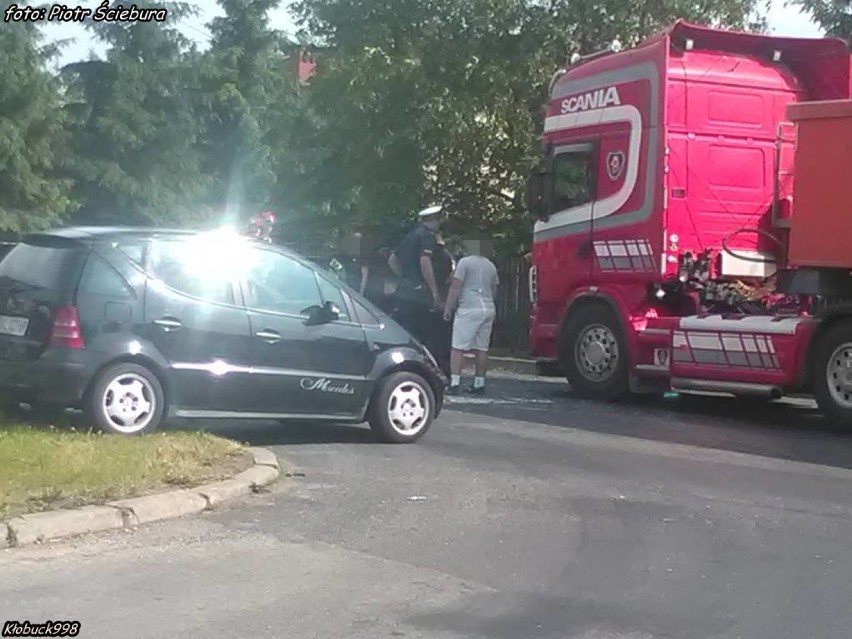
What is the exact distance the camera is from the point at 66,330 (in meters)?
9.24

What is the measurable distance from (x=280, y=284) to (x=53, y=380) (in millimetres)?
1966

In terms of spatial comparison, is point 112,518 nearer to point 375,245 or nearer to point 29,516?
point 29,516

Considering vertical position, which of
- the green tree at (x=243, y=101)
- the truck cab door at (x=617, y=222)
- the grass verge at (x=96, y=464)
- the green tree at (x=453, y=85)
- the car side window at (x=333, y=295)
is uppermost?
the green tree at (x=243, y=101)

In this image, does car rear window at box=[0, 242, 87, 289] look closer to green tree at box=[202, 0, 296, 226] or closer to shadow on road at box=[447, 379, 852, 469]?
shadow on road at box=[447, 379, 852, 469]

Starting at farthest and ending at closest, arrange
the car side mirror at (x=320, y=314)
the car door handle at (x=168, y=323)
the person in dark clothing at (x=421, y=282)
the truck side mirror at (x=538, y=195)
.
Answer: the truck side mirror at (x=538, y=195) → the person in dark clothing at (x=421, y=282) → the car side mirror at (x=320, y=314) → the car door handle at (x=168, y=323)

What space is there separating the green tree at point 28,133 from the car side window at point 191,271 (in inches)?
877

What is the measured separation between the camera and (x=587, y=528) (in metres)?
7.64

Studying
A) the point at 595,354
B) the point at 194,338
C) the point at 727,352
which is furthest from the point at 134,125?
the point at 194,338

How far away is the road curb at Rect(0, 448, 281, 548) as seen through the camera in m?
6.79

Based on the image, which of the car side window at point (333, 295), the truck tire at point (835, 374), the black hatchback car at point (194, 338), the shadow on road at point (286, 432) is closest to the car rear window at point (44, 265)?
the black hatchback car at point (194, 338)

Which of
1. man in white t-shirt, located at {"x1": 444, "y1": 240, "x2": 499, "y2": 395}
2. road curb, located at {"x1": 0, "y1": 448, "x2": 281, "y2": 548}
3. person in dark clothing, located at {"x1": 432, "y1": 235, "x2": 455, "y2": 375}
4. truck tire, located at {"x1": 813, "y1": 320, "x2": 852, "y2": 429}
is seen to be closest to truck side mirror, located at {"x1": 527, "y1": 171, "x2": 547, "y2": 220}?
man in white t-shirt, located at {"x1": 444, "y1": 240, "x2": 499, "y2": 395}

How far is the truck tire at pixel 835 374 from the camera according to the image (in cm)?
1170

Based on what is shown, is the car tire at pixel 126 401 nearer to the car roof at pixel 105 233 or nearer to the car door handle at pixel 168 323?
the car door handle at pixel 168 323

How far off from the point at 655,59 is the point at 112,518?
8.33 m
